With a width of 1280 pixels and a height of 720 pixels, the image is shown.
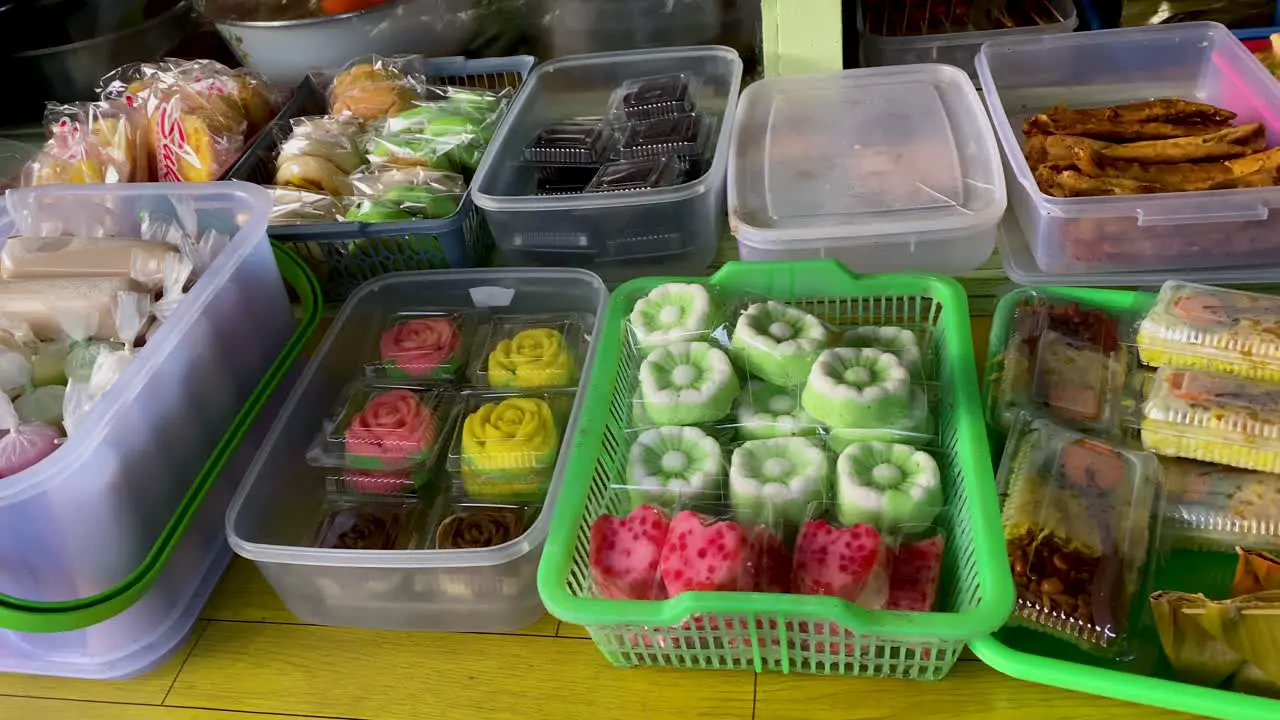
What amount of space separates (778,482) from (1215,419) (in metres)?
0.34

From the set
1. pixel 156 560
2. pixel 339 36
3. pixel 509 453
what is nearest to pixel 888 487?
pixel 509 453

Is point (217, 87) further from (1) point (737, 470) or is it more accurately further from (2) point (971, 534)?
(2) point (971, 534)

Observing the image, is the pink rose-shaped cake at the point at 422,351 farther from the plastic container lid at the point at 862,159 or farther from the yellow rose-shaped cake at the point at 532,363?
the plastic container lid at the point at 862,159

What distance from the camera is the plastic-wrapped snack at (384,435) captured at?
834mm

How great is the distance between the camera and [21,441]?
74 cm

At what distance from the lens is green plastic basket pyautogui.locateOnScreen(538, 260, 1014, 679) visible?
23.3 inches

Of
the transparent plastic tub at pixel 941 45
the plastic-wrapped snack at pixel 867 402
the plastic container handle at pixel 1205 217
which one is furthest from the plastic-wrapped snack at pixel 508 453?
the transparent plastic tub at pixel 941 45

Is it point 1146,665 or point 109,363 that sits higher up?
point 109,363

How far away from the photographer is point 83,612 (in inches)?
26.0

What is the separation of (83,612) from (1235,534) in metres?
0.84

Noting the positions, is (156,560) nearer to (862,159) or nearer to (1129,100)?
(862,159)

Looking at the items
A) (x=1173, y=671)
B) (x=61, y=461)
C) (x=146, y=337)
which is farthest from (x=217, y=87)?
(x=1173, y=671)

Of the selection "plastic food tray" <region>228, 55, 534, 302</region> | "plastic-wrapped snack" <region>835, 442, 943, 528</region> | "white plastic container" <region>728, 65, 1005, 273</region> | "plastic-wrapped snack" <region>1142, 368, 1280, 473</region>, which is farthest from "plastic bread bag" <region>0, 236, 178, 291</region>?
"plastic-wrapped snack" <region>1142, 368, 1280, 473</region>

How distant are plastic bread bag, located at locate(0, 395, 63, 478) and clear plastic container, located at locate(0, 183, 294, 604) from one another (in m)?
0.07
